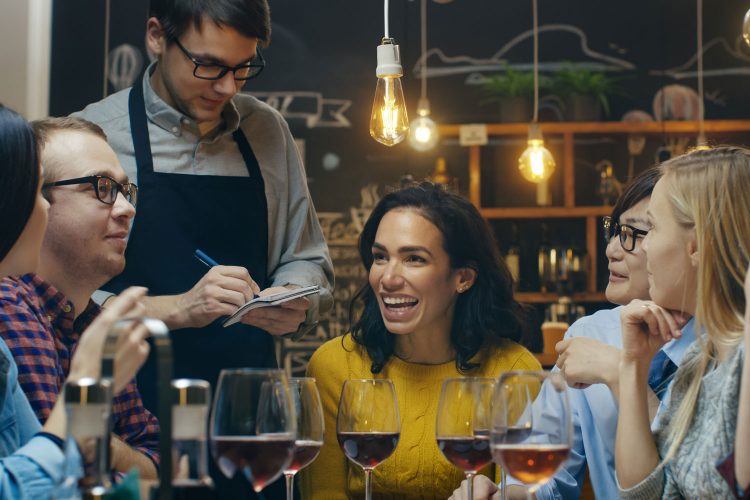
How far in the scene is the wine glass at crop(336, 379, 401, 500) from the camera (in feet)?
4.88

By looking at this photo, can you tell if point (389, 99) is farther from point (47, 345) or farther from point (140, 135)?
point (47, 345)

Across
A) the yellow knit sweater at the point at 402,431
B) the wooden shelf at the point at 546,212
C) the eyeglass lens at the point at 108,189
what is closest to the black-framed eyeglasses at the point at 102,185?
the eyeglass lens at the point at 108,189

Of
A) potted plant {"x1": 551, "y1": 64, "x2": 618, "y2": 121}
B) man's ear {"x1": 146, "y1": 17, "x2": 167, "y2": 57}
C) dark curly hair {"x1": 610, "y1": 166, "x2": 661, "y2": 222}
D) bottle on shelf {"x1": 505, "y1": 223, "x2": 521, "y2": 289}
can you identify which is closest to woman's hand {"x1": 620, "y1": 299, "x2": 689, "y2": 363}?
dark curly hair {"x1": 610, "y1": 166, "x2": 661, "y2": 222}

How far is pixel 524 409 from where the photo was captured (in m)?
1.27

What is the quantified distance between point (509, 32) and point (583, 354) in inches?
172

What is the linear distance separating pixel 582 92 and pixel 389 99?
145 inches

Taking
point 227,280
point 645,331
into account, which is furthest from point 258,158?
point 645,331

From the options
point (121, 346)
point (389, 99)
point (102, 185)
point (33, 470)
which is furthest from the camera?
point (389, 99)

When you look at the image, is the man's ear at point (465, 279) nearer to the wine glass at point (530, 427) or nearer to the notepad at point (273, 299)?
the notepad at point (273, 299)

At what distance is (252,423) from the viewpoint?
3.87 ft

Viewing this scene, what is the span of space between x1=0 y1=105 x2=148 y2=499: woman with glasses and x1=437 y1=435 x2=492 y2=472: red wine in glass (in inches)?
21.6

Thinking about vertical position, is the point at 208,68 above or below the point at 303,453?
above

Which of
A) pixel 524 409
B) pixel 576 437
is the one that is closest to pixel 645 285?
pixel 576 437

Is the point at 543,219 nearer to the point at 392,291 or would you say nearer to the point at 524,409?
the point at 392,291
